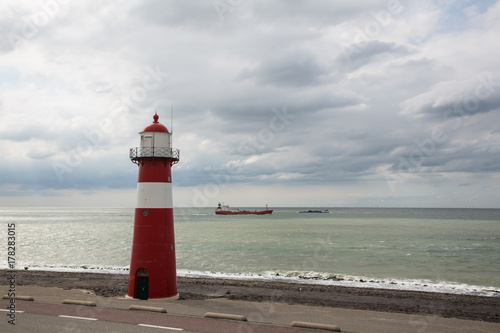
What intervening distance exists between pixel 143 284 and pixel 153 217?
3074 millimetres

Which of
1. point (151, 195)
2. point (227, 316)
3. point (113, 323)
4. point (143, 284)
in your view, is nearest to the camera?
point (113, 323)

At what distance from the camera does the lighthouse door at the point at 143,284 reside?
17406 mm

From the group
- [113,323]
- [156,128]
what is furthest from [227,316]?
[156,128]

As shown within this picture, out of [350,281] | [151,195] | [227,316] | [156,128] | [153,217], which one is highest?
[156,128]

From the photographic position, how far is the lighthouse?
56.3ft

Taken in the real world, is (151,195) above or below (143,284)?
above

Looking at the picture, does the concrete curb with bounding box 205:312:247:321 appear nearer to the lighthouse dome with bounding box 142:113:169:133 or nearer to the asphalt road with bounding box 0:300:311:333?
the asphalt road with bounding box 0:300:311:333

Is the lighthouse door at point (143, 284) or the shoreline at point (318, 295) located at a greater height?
the lighthouse door at point (143, 284)

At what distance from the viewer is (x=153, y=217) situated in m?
17.2

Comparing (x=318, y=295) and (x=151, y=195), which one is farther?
(x=318, y=295)

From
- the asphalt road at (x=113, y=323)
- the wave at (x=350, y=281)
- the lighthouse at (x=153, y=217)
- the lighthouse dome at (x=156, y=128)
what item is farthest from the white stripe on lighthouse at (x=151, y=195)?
the wave at (x=350, y=281)

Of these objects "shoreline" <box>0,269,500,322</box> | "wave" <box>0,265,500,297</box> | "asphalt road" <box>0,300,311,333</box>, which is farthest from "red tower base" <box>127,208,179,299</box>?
"wave" <box>0,265,500,297</box>

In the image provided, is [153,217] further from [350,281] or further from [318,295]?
[350,281]

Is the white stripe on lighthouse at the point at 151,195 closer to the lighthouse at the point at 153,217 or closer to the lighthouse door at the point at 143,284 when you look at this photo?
the lighthouse at the point at 153,217
